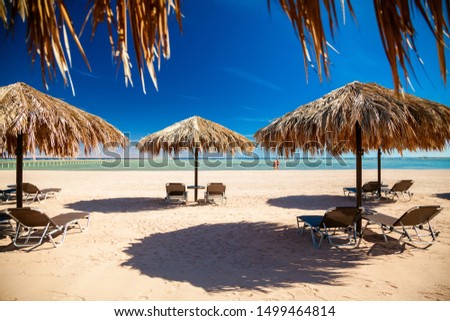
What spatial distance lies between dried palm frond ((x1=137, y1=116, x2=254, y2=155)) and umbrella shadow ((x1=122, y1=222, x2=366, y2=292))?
3.58 metres

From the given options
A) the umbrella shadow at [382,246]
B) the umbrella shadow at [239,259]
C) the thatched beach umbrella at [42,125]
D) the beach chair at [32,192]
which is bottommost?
the umbrella shadow at [239,259]

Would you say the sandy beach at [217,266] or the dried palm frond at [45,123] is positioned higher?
the dried palm frond at [45,123]

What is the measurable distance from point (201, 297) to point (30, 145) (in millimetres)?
3727

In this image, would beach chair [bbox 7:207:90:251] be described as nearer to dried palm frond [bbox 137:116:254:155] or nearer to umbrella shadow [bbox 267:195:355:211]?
dried palm frond [bbox 137:116:254:155]

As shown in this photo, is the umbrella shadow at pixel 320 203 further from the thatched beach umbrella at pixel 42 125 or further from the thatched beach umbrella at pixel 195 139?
the thatched beach umbrella at pixel 42 125

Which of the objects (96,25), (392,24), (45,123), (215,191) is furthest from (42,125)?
(215,191)

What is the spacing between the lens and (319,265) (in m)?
3.30

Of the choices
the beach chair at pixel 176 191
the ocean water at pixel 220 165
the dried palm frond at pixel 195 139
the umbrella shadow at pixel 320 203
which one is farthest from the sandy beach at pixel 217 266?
the ocean water at pixel 220 165

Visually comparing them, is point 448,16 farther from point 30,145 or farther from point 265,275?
point 30,145

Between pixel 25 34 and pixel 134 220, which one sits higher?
pixel 25 34

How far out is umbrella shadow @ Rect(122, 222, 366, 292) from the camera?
9.54ft

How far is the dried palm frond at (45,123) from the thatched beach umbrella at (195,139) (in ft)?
9.32

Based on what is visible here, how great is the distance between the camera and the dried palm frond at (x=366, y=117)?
13.1 feet
